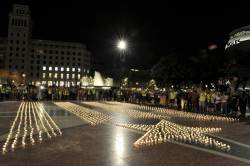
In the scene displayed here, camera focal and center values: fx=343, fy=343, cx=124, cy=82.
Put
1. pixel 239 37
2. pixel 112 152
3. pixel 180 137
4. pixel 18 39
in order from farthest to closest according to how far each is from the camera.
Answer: pixel 18 39, pixel 239 37, pixel 180 137, pixel 112 152

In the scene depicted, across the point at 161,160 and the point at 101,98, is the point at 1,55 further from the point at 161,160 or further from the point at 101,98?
Answer: the point at 161,160

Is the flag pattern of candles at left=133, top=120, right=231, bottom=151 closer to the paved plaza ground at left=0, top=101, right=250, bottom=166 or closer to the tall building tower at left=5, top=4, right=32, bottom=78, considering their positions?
the paved plaza ground at left=0, top=101, right=250, bottom=166

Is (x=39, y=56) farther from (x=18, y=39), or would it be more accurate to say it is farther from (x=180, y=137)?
(x=180, y=137)

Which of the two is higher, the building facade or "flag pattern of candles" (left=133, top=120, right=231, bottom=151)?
the building facade

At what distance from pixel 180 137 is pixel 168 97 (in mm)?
25606

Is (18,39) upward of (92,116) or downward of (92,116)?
upward

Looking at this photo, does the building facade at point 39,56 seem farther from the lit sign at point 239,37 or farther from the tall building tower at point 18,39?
the lit sign at point 239,37

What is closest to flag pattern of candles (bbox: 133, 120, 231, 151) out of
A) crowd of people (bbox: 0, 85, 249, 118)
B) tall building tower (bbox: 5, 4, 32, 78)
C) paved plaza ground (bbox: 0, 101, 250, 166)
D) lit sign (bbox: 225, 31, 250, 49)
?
paved plaza ground (bbox: 0, 101, 250, 166)

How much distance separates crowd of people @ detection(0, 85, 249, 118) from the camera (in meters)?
27.6

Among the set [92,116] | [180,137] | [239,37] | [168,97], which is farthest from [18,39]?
[180,137]

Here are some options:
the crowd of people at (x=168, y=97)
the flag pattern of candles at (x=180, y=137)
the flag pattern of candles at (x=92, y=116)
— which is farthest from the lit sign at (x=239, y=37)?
the flag pattern of candles at (x=180, y=137)

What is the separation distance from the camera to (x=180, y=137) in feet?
45.8

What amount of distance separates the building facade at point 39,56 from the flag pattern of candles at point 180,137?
461 ft

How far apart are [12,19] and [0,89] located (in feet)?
394
